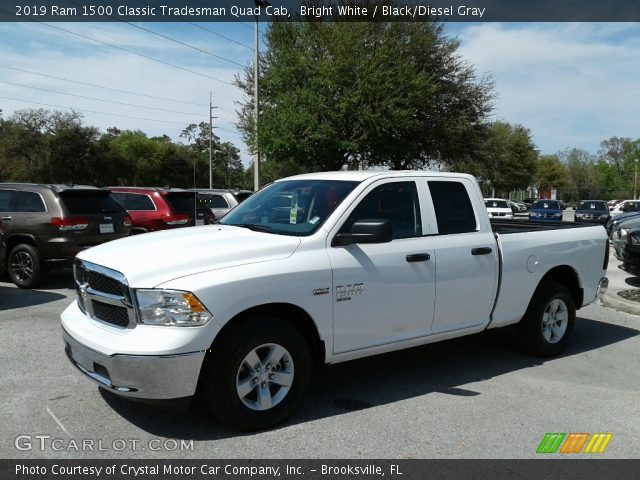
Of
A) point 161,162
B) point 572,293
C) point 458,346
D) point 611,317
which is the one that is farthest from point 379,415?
point 161,162

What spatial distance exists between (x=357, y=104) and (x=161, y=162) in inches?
2422

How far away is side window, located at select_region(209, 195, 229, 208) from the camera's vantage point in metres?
14.2

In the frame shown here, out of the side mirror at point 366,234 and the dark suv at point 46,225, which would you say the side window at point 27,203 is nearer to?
the dark suv at point 46,225

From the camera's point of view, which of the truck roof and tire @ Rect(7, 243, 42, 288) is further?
tire @ Rect(7, 243, 42, 288)

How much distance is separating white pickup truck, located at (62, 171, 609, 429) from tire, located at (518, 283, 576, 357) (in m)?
0.04

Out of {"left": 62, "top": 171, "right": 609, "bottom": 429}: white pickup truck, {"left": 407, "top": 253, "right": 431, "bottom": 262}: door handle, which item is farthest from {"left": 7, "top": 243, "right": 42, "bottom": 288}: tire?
{"left": 407, "top": 253, "right": 431, "bottom": 262}: door handle

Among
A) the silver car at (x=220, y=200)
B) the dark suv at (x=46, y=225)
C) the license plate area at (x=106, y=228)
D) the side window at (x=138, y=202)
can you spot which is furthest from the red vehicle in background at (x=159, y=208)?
the dark suv at (x=46, y=225)

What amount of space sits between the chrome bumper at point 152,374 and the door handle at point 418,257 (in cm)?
193

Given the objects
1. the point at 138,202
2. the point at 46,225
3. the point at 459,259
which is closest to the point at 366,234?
the point at 459,259

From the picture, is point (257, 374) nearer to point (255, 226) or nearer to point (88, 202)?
point (255, 226)

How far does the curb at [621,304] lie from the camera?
8211 mm

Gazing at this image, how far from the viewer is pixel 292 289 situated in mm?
4012

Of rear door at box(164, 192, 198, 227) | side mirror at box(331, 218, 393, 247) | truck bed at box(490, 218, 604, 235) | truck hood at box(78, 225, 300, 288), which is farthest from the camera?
rear door at box(164, 192, 198, 227)

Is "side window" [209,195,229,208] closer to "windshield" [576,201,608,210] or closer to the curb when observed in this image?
the curb
